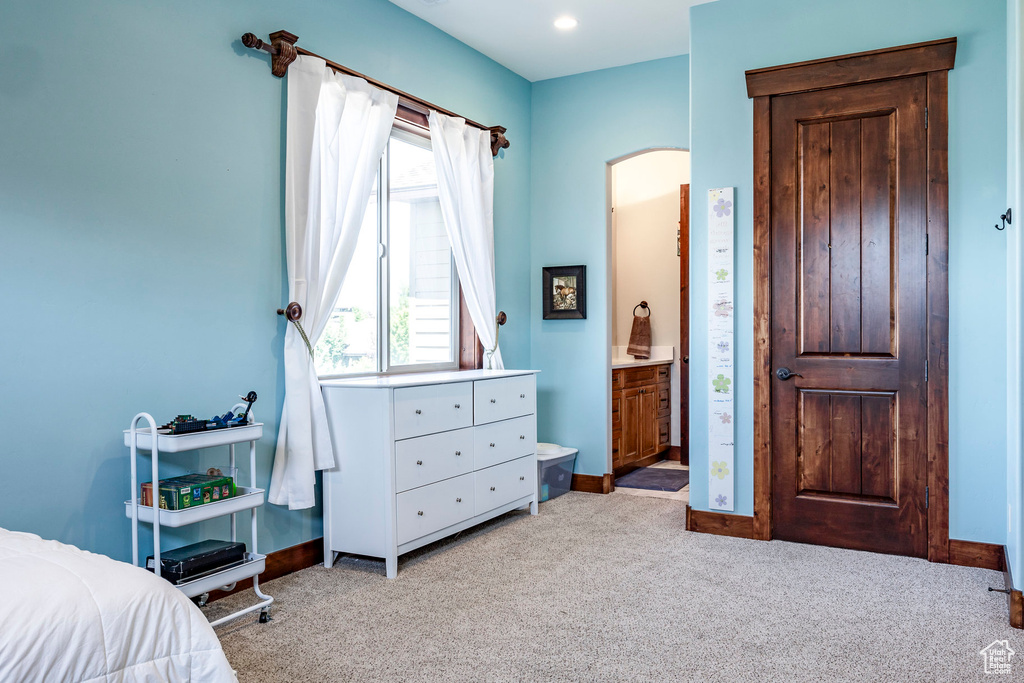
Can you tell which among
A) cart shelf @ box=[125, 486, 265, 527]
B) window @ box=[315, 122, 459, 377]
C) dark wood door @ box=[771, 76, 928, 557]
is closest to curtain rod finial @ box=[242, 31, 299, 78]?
window @ box=[315, 122, 459, 377]

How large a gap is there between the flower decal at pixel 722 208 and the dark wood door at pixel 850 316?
0.71 ft

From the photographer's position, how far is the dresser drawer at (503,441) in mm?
3764

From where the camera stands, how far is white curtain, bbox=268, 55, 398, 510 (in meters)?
3.10

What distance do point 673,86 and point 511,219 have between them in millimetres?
1364

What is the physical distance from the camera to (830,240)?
11.8 feet

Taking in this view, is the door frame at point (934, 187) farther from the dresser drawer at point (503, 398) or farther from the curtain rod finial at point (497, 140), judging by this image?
the dresser drawer at point (503, 398)

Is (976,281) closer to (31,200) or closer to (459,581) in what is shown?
(459,581)

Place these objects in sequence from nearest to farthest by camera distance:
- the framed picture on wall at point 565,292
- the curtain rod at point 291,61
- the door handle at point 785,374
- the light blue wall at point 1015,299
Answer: the light blue wall at point 1015,299 → the curtain rod at point 291,61 → the door handle at point 785,374 → the framed picture on wall at point 565,292

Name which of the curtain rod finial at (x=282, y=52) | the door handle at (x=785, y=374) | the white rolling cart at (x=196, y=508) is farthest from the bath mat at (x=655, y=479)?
the curtain rod finial at (x=282, y=52)

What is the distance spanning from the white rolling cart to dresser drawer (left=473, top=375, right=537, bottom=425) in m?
1.31

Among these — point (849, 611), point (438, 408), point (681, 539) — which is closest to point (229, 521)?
point (438, 408)

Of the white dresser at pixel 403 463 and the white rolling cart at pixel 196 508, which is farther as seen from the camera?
the white dresser at pixel 403 463

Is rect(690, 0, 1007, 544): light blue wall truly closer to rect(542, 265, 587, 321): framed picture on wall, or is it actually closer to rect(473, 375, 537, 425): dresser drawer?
rect(542, 265, 587, 321): framed picture on wall

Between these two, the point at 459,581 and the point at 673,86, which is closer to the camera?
the point at 459,581
